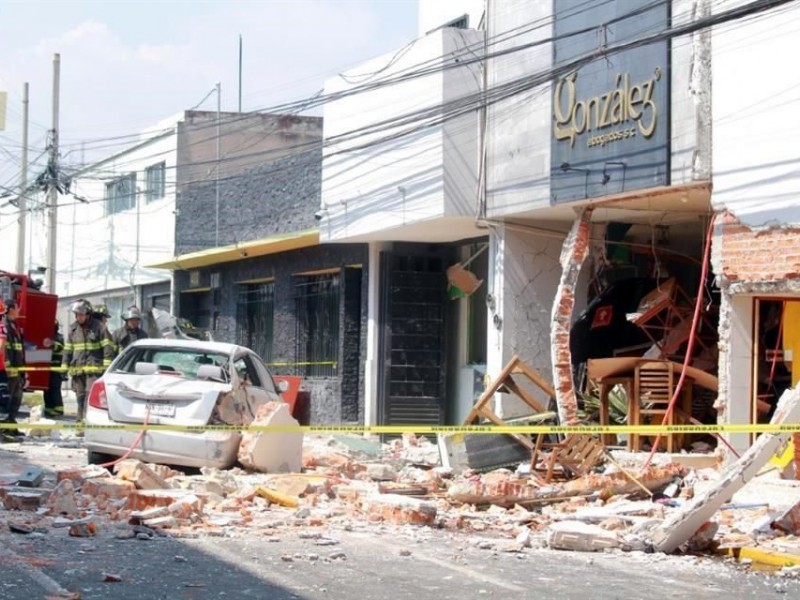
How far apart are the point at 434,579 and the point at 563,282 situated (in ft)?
29.5

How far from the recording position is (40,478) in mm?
11195

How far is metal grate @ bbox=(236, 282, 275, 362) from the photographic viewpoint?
87.6 ft

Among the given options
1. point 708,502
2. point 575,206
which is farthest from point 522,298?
point 708,502

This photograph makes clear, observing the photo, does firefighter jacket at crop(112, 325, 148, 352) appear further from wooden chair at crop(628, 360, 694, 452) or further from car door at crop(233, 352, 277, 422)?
wooden chair at crop(628, 360, 694, 452)

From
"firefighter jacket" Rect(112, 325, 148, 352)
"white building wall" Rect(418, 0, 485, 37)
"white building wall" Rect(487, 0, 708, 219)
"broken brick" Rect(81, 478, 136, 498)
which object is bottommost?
"broken brick" Rect(81, 478, 136, 498)

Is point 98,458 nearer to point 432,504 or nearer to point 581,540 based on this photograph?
point 432,504

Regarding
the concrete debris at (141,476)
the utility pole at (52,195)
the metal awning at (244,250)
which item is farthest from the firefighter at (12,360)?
the utility pole at (52,195)

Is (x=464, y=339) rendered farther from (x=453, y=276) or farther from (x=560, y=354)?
(x=560, y=354)

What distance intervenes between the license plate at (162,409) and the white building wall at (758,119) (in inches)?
242

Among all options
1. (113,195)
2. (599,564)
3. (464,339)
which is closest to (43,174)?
(113,195)

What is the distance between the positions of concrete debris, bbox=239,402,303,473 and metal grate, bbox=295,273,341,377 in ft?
32.4

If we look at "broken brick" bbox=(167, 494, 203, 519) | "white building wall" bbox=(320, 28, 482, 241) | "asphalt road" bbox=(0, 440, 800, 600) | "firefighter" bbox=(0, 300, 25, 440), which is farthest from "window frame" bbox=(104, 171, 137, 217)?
"asphalt road" bbox=(0, 440, 800, 600)

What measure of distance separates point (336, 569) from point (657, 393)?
8.35 metres

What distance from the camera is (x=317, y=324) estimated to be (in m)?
24.7
